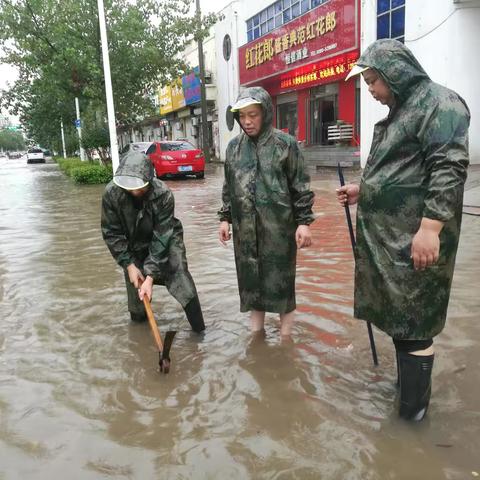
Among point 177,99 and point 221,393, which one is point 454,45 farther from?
point 177,99

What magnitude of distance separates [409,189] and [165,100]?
38078 millimetres

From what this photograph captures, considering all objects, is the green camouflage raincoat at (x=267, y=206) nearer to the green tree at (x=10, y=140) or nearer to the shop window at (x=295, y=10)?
the shop window at (x=295, y=10)

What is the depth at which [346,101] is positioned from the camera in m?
17.8

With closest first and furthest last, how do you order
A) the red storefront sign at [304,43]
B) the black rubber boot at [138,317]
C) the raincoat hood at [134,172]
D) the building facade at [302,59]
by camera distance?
the raincoat hood at [134,172]
the black rubber boot at [138,317]
the red storefront sign at [304,43]
the building facade at [302,59]

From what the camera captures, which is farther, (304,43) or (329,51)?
(304,43)

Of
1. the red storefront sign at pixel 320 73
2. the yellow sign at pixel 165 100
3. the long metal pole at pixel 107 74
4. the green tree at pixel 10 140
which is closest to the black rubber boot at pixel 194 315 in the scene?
the long metal pole at pixel 107 74

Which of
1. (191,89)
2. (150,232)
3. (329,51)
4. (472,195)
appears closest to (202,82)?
(191,89)

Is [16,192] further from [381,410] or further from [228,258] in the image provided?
[381,410]

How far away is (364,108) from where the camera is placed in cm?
1476

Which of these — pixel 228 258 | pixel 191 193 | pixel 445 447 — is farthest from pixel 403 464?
pixel 191 193

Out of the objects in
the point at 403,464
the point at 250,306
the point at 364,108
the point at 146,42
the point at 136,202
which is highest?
the point at 146,42

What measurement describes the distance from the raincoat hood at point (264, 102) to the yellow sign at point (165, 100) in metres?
33.8

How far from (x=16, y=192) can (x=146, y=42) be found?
6.26 metres

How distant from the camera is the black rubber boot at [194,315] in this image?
12.0 ft
